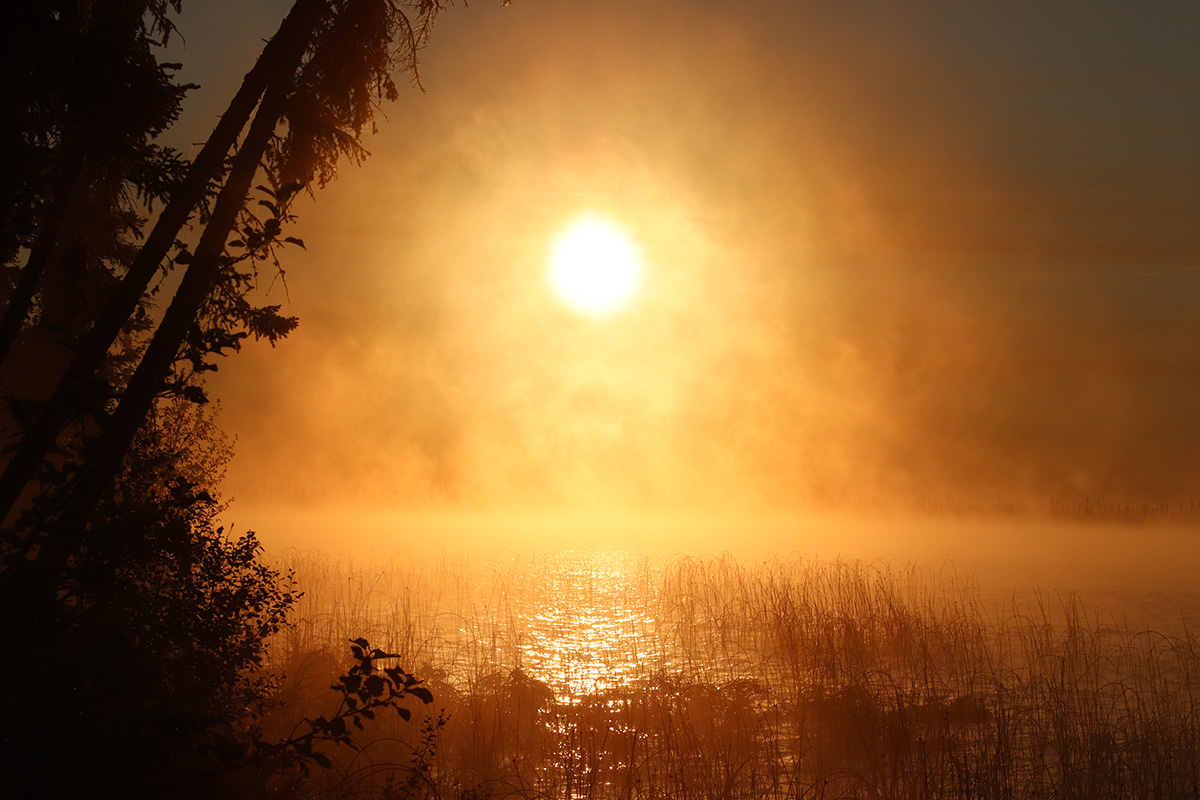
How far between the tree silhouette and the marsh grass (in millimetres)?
2249

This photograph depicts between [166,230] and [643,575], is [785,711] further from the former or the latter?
[643,575]

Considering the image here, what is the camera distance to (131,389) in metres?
6.12

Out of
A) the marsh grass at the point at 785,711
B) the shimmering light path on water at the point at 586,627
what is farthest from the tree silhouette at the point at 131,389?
the shimmering light path on water at the point at 586,627

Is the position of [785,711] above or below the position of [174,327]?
below

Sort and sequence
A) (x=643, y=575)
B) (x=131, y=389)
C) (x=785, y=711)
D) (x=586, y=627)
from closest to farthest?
(x=131, y=389), (x=785, y=711), (x=586, y=627), (x=643, y=575)

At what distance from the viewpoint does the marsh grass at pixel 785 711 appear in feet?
33.0

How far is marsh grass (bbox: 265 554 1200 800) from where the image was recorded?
1005 centimetres

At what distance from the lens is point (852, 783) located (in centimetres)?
1062

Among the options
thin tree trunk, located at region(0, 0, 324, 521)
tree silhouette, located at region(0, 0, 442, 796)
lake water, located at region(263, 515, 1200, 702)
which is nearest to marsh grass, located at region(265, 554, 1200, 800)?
lake water, located at region(263, 515, 1200, 702)

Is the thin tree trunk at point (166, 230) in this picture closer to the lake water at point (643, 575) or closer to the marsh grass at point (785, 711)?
the marsh grass at point (785, 711)

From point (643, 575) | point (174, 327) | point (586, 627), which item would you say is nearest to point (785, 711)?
point (586, 627)

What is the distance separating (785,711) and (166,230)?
11.5 metres

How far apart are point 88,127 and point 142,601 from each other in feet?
12.5

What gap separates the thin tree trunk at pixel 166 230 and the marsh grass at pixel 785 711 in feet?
11.2
